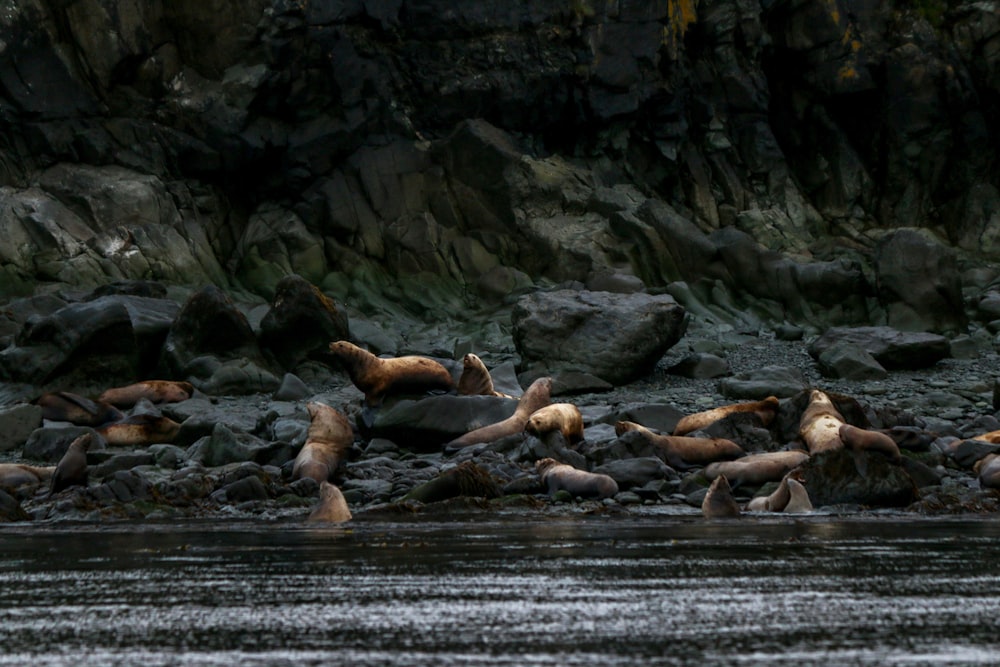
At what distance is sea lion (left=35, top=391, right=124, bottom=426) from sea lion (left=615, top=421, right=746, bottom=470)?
23.4ft

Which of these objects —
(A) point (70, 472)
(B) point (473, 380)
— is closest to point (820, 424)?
(B) point (473, 380)

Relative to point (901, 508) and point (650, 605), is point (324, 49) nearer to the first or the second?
point (901, 508)

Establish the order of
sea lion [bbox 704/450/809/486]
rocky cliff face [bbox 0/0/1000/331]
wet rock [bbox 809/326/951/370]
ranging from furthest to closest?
1. rocky cliff face [bbox 0/0/1000/331]
2. wet rock [bbox 809/326/951/370]
3. sea lion [bbox 704/450/809/486]

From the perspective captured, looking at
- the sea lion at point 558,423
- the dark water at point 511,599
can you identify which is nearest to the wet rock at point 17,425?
the sea lion at point 558,423

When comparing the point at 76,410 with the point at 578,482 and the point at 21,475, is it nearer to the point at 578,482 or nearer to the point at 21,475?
the point at 21,475

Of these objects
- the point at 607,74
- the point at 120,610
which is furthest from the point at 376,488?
the point at 607,74

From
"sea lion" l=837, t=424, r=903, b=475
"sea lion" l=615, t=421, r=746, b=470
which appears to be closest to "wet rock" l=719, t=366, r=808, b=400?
"sea lion" l=615, t=421, r=746, b=470

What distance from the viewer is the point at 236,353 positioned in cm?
1873

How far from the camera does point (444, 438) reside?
12.1 meters

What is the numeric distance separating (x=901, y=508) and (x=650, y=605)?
17.6 feet

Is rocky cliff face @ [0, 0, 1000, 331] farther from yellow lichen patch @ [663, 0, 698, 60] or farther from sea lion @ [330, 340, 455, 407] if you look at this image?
sea lion @ [330, 340, 455, 407]

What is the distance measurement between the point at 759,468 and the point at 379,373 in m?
4.68

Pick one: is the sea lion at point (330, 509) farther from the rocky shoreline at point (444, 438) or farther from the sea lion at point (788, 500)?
the sea lion at point (788, 500)

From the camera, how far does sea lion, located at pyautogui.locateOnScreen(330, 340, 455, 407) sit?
12719mm
